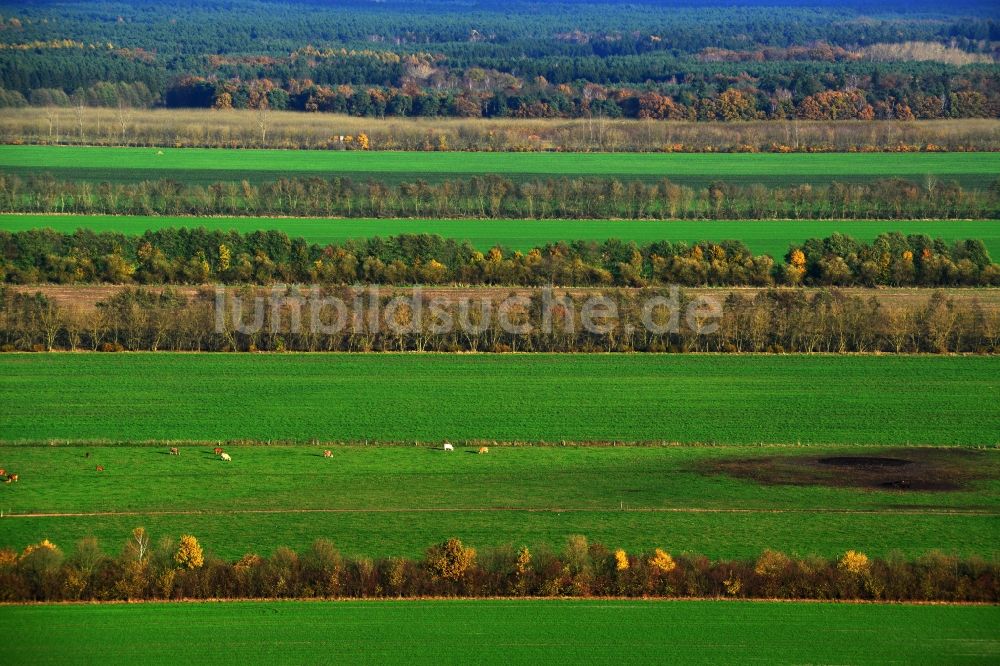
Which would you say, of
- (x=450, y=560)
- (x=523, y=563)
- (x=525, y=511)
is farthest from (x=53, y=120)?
(x=523, y=563)

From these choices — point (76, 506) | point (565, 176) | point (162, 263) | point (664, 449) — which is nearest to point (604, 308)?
point (664, 449)

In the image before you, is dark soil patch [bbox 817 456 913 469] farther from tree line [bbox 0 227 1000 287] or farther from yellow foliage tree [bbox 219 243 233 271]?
yellow foliage tree [bbox 219 243 233 271]

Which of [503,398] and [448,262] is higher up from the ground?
[448,262]

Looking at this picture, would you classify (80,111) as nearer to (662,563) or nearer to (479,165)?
(479,165)

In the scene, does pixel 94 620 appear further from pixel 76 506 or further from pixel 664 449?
pixel 664 449

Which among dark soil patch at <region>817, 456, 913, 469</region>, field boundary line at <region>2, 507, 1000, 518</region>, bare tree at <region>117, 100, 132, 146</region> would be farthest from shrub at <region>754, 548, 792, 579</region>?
bare tree at <region>117, 100, 132, 146</region>

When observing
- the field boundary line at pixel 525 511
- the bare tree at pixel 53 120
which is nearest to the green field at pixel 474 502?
the field boundary line at pixel 525 511
